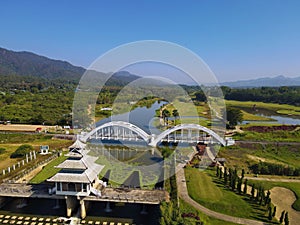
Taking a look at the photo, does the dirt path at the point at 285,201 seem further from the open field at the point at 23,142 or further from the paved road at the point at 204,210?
the open field at the point at 23,142

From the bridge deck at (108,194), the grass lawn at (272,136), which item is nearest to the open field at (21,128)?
the bridge deck at (108,194)

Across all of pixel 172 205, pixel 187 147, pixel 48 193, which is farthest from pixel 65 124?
pixel 172 205

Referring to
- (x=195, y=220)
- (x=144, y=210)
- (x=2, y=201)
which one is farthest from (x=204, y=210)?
(x=2, y=201)

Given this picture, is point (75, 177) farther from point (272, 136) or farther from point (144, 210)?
point (272, 136)

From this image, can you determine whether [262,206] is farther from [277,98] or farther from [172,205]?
[277,98]

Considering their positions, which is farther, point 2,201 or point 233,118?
point 233,118

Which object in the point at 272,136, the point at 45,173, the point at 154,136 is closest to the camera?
the point at 45,173
